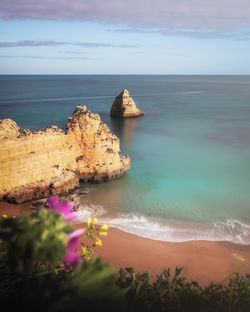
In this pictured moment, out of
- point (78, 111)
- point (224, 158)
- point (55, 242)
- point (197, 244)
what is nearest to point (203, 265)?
point (197, 244)

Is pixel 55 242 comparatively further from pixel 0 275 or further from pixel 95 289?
pixel 0 275

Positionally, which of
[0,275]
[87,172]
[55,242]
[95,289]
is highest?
[55,242]

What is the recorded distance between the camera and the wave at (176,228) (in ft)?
34.5

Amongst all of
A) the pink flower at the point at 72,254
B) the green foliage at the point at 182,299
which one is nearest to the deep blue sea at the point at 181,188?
the green foliage at the point at 182,299

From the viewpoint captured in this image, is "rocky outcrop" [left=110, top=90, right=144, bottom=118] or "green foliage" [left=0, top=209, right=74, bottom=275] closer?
"green foliage" [left=0, top=209, right=74, bottom=275]

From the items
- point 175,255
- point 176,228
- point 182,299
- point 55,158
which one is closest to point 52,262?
point 182,299

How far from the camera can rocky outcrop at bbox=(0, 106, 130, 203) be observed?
39.0 feet

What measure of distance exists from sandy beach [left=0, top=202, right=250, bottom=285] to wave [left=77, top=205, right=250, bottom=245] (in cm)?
43

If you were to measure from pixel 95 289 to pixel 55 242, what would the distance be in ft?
1.42

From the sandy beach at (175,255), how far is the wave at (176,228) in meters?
0.43

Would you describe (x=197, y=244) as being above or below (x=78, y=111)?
below

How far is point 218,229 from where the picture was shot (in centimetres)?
1120

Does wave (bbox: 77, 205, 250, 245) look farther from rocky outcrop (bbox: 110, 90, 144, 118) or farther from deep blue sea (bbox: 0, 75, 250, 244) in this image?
rocky outcrop (bbox: 110, 90, 144, 118)

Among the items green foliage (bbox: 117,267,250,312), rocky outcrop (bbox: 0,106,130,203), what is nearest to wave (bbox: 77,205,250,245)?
rocky outcrop (bbox: 0,106,130,203)
